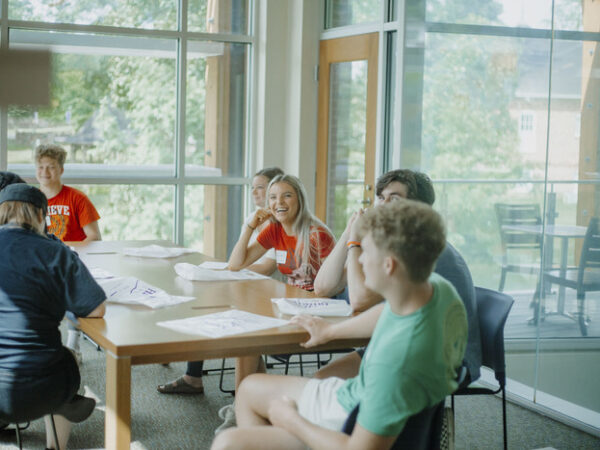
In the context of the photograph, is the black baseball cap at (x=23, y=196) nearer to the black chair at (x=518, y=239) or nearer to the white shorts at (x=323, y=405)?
the white shorts at (x=323, y=405)

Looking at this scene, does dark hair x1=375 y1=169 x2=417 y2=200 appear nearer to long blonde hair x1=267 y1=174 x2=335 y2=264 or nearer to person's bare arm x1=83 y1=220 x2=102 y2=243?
long blonde hair x1=267 y1=174 x2=335 y2=264

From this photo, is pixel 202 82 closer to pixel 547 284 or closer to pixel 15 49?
pixel 547 284

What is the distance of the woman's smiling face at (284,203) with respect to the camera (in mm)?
3479

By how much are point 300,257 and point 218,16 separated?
12.5 ft

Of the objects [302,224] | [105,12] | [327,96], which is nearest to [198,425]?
[302,224]

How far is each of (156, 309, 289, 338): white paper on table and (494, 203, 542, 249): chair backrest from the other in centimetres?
204

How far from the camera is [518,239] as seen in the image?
157 inches

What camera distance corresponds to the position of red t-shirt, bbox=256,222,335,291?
3.39 meters

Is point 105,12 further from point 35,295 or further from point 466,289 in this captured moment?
point 466,289

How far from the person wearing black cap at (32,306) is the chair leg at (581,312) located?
239 cm

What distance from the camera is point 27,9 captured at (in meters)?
5.90

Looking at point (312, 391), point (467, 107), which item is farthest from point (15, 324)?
point (467, 107)

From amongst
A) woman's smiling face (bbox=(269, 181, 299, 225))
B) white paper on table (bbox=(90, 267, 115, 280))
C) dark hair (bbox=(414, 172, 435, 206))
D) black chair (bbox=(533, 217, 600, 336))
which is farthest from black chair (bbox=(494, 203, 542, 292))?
white paper on table (bbox=(90, 267, 115, 280))

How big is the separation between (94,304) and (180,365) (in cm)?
228
